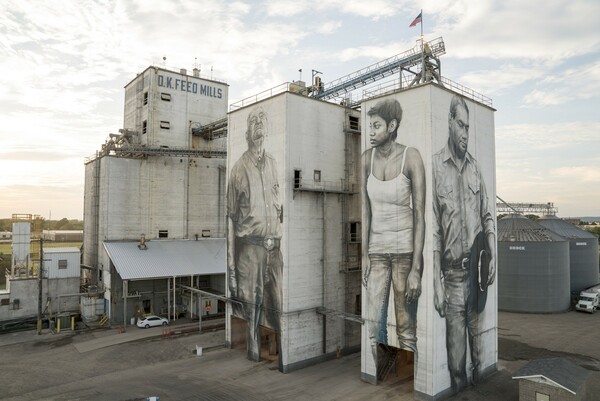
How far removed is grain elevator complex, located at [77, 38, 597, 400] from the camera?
2419 centimetres

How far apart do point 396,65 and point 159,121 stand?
27.9 metres

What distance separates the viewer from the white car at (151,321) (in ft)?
129

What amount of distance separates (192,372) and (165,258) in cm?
1758

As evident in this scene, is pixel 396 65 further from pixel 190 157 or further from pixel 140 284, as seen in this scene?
pixel 140 284

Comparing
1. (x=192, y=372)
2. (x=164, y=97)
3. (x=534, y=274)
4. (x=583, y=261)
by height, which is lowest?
(x=192, y=372)

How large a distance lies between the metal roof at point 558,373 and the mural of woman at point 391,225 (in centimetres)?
603

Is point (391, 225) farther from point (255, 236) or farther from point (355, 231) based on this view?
point (255, 236)

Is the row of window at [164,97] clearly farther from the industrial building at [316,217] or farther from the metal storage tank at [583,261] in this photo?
the metal storage tank at [583,261]

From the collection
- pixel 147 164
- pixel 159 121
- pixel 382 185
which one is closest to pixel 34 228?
pixel 147 164

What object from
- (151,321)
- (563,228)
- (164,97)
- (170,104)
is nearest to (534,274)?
(563,228)

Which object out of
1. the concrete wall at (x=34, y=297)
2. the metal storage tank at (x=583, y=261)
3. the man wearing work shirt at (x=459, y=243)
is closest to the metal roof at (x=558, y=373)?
the man wearing work shirt at (x=459, y=243)

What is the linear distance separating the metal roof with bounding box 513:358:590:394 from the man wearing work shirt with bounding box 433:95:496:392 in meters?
3.94

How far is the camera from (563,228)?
61.0 meters

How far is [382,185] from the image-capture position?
2583cm
